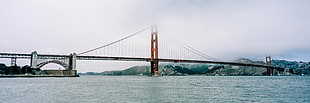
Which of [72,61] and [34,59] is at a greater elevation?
[34,59]

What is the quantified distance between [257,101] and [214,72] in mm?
164077

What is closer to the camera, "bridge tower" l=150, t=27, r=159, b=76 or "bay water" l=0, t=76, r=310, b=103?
"bay water" l=0, t=76, r=310, b=103

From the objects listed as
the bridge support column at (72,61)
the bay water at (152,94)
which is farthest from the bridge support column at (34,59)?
the bay water at (152,94)

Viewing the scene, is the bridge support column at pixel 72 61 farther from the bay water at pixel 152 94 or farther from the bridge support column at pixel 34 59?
the bay water at pixel 152 94

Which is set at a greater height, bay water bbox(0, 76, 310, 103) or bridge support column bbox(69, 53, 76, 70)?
bridge support column bbox(69, 53, 76, 70)

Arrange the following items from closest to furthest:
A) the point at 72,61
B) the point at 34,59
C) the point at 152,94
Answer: the point at 152,94 → the point at 34,59 → the point at 72,61

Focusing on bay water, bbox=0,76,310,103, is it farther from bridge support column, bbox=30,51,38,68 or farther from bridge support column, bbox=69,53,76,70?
bridge support column, bbox=30,51,38,68

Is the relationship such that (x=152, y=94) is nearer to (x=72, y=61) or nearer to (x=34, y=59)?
(x=72, y=61)

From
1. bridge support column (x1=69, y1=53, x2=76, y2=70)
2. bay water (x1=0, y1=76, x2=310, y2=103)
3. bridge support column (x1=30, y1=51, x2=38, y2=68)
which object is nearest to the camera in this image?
bay water (x1=0, y1=76, x2=310, y2=103)

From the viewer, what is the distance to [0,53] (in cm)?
5647

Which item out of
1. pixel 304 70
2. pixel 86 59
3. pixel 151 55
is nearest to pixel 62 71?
pixel 86 59

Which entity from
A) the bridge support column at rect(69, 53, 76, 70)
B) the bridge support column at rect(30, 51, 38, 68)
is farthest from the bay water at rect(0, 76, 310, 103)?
the bridge support column at rect(30, 51, 38, 68)

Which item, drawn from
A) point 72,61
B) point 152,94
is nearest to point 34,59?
point 72,61

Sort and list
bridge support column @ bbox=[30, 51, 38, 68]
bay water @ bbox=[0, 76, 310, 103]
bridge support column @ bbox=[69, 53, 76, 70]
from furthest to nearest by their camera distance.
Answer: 1. bridge support column @ bbox=[69, 53, 76, 70]
2. bridge support column @ bbox=[30, 51, 38, 68]
3. bay water @ bbox=[0, 76, 310, 103]
